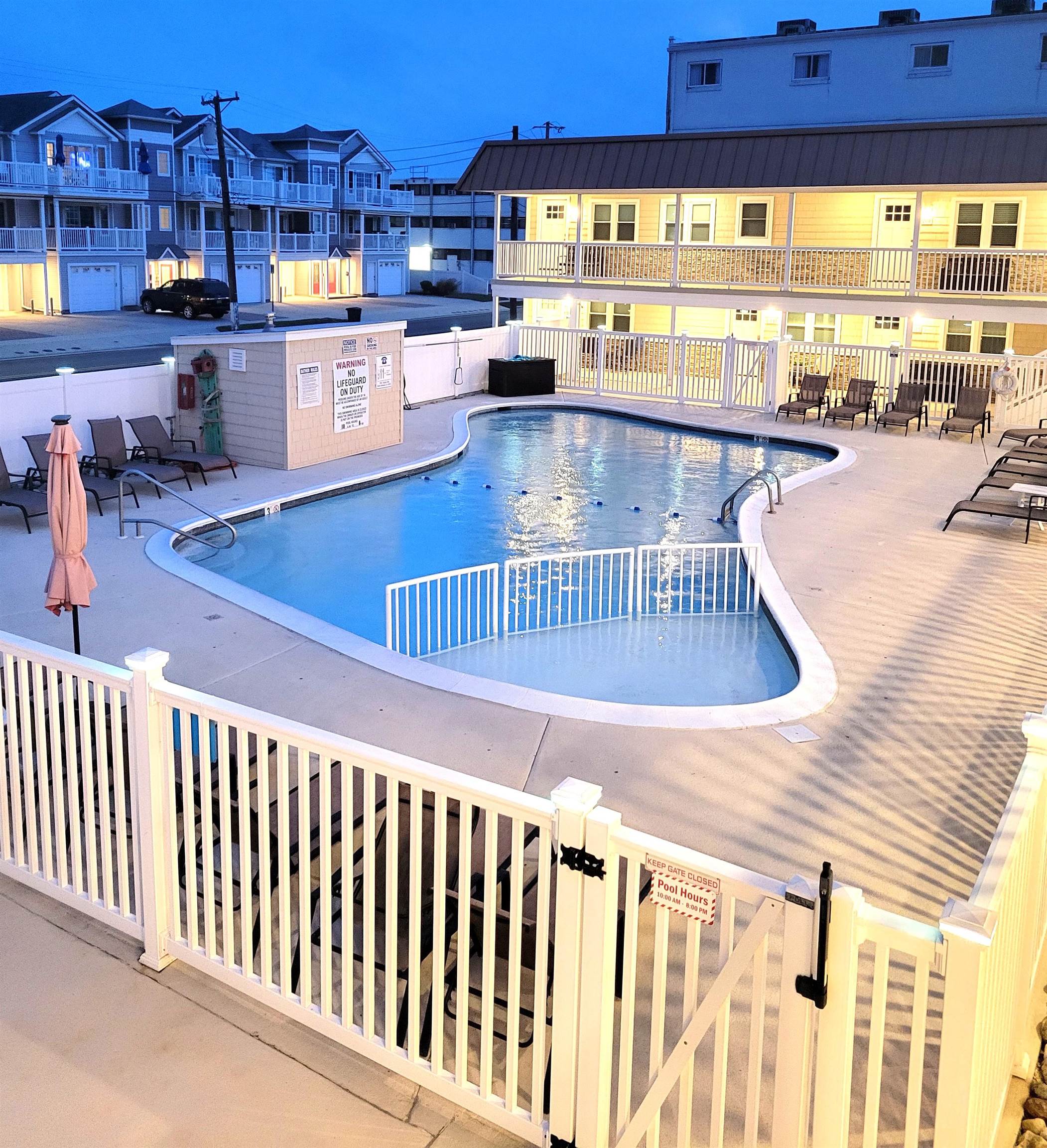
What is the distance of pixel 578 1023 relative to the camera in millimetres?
3551

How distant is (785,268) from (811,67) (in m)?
13.9

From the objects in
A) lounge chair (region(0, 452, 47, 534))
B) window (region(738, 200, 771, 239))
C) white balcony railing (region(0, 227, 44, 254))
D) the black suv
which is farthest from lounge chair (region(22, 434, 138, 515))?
white balcony railing (region(0, 227, 44, 254))

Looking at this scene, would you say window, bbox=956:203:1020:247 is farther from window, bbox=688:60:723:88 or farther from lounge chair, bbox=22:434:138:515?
lounge chair, bbox=22:434:138:515

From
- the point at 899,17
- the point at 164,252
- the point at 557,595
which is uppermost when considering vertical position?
the point at 899,17

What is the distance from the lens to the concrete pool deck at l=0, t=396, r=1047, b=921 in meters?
6.15

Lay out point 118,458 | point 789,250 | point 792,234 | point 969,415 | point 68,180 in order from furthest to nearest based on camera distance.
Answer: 1. point 68,180
2. point 792,234
3. point 789,250
4. point 969,415
5. point 118,458

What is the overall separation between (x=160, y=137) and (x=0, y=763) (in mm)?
57500

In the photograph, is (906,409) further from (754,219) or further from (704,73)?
(704,73)

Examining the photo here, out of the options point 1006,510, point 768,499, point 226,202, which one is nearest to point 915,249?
point 768,499

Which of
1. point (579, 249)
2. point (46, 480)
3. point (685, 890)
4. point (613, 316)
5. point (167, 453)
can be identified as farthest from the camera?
point (613, 316)

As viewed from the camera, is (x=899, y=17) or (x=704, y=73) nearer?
(x=899, y=17)

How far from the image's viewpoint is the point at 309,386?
16.5m

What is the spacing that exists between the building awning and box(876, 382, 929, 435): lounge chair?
41.4 metres

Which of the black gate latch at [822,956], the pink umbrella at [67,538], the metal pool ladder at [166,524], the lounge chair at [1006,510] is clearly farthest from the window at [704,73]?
the black gate latch at [822,956]
